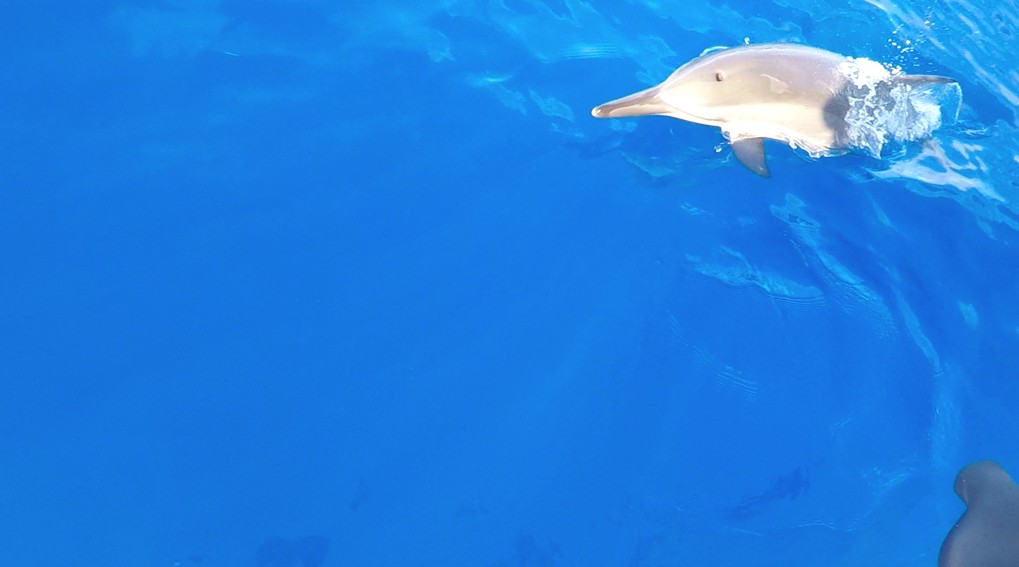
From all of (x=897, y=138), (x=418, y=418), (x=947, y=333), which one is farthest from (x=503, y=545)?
(x=897, y=138)

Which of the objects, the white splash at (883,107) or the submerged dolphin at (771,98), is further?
the white splash at (883,107)

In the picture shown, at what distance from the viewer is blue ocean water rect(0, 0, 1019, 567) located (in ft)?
12.0

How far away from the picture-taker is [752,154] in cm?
434

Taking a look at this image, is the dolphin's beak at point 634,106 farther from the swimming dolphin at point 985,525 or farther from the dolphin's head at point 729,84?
the swimming dolphin at point 985,525

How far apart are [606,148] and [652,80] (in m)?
0.67

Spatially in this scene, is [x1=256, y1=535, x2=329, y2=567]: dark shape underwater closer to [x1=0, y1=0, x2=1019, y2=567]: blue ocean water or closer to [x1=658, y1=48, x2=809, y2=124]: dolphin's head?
[x1=0, y1=0, x2=1019, y2=567]: blue ocean water

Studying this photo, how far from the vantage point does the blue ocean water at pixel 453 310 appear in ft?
12.0

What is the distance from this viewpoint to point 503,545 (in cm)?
361

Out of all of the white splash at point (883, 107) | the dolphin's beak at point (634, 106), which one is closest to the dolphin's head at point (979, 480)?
the white splash at point (883, 107)

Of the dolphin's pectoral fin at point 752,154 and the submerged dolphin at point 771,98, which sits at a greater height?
the submerged dolphin at point 771,98

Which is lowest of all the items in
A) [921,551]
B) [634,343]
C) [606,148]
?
[921,551]

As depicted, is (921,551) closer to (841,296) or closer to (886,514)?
(886,514)

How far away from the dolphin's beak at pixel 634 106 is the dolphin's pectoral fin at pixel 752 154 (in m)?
0.45

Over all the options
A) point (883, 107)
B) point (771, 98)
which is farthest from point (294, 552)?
point (883, 107)
